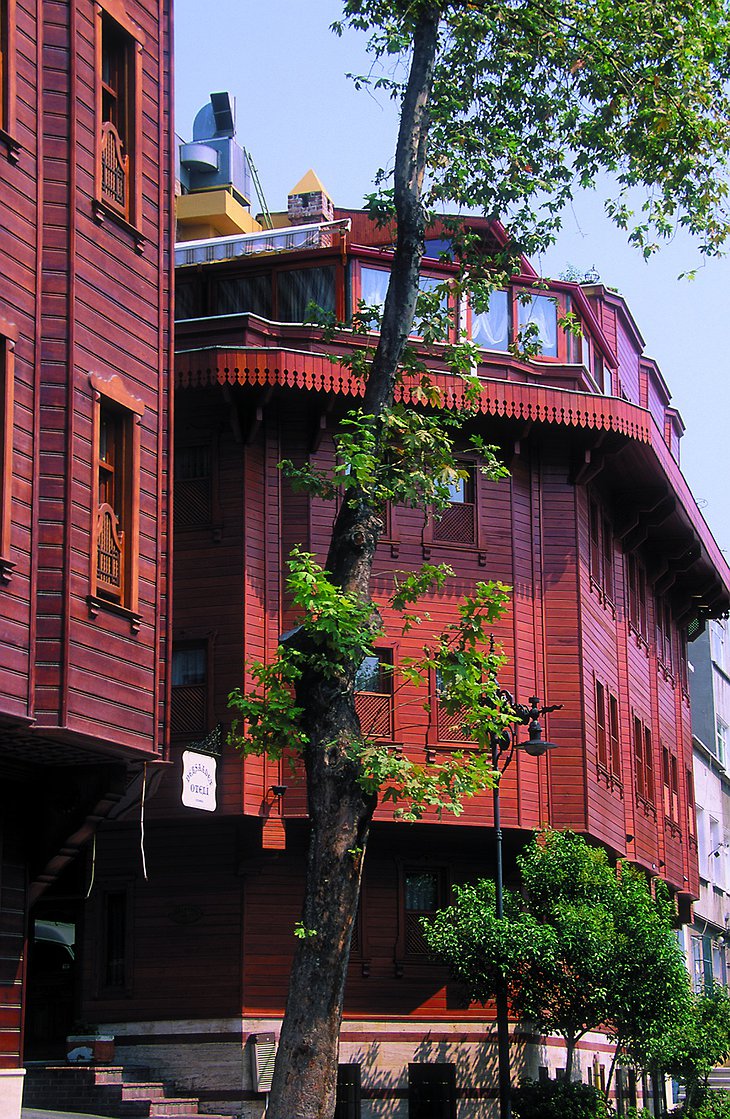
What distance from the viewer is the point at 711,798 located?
2037 inches

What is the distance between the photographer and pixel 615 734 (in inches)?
1308

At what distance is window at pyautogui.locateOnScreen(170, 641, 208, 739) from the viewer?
27.3 metres

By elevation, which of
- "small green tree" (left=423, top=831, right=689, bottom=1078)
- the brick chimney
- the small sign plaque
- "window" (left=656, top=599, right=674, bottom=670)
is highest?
the brick chimney

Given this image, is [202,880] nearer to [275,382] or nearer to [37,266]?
[275,382]

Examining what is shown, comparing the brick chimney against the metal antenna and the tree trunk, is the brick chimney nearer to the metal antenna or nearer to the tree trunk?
the metal antenna

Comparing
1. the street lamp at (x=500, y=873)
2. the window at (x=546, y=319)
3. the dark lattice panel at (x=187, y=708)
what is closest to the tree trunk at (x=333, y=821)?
the street lamp at (x=500, y=873)

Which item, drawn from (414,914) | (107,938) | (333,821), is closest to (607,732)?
(414,914)

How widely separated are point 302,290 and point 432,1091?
535 inches

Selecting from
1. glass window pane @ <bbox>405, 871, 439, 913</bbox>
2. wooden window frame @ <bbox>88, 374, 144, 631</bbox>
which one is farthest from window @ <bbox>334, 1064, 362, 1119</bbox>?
wooden window frame @ <bbox>88, 374, 144, 631</bbox>

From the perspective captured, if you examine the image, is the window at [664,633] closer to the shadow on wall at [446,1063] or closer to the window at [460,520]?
the window at [460,520]

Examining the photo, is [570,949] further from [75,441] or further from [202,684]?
[75,441]

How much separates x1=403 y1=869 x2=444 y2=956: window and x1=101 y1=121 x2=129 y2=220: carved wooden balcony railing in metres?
13.3

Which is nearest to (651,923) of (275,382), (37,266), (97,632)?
(275,382)

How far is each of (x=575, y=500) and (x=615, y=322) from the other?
23.3 ft
